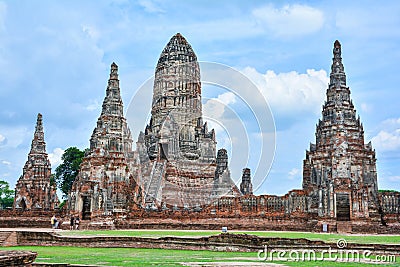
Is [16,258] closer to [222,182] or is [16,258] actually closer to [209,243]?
[209,243]

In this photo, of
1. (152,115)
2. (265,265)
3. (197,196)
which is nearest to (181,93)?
(152,115)

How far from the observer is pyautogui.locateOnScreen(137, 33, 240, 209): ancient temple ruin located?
147ft

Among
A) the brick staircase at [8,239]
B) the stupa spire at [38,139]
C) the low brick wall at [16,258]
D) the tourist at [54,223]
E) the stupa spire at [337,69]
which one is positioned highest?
the stupa spire at [337,69]

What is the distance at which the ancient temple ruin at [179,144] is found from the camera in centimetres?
4484

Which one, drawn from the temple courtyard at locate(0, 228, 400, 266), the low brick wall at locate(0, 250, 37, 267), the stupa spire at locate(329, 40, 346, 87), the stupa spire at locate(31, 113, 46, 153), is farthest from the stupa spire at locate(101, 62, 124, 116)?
the low brick wall at locate(0, 250, 37, 267)

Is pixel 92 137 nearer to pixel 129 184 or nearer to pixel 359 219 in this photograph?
pixel 129 184

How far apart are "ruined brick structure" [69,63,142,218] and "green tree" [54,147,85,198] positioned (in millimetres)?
24953

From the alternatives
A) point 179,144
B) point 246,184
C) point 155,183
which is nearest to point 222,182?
point 246,184

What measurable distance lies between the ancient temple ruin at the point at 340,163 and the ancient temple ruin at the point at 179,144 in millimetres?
11173

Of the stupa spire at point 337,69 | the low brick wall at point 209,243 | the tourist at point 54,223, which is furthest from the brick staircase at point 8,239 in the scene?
the stupa spire at point 337,69

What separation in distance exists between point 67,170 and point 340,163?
131ft

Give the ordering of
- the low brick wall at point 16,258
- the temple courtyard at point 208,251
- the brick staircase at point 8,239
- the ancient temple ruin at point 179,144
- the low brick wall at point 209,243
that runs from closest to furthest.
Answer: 1. the low brick wall at point 16,258
2. the temple courtyard at point 208,251
3. the low brick wall at point 209,243
4. the brick staircase at point 8,239
5. the ancient temple ruin at point 179,144

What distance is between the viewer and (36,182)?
4744cm

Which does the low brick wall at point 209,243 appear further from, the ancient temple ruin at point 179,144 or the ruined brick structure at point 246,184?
the ruined brick structure at point 246,184
